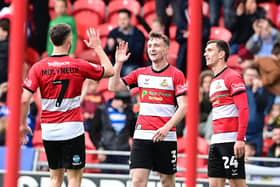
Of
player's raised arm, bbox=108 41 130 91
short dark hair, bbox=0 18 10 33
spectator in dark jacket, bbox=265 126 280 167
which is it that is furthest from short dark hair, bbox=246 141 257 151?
short dark hair, bbox=0 18 10 33

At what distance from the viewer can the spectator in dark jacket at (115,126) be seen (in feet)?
A: 40.2

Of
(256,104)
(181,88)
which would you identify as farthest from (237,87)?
(256,104)

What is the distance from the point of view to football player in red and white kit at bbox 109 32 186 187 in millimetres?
9016

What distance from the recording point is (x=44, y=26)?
14883mm

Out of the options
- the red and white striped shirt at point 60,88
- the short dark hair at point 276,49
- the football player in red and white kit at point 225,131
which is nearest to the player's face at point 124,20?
the short dark hair at point 276,49

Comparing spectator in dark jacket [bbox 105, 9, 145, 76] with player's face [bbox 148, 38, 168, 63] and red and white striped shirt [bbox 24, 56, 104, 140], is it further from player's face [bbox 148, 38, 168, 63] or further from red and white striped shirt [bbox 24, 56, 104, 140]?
red and white striped shirt [bbox 24, 56, 104, 140]

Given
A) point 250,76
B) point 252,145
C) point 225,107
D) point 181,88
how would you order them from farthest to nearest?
point 250,76
point 252,145
point 181,88
point 225,107

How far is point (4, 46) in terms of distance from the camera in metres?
13.8

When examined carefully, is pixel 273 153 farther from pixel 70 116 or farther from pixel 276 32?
pixel 70 116

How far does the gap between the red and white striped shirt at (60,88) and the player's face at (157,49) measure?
2.82 ft

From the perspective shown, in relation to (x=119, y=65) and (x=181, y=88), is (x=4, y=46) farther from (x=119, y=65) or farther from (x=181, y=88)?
(x=181, y=88)

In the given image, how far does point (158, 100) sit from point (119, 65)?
0.58 metres

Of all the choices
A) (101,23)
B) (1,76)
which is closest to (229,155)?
(1,76)

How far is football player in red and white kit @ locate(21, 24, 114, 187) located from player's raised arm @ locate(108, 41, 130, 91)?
17.8 inches
